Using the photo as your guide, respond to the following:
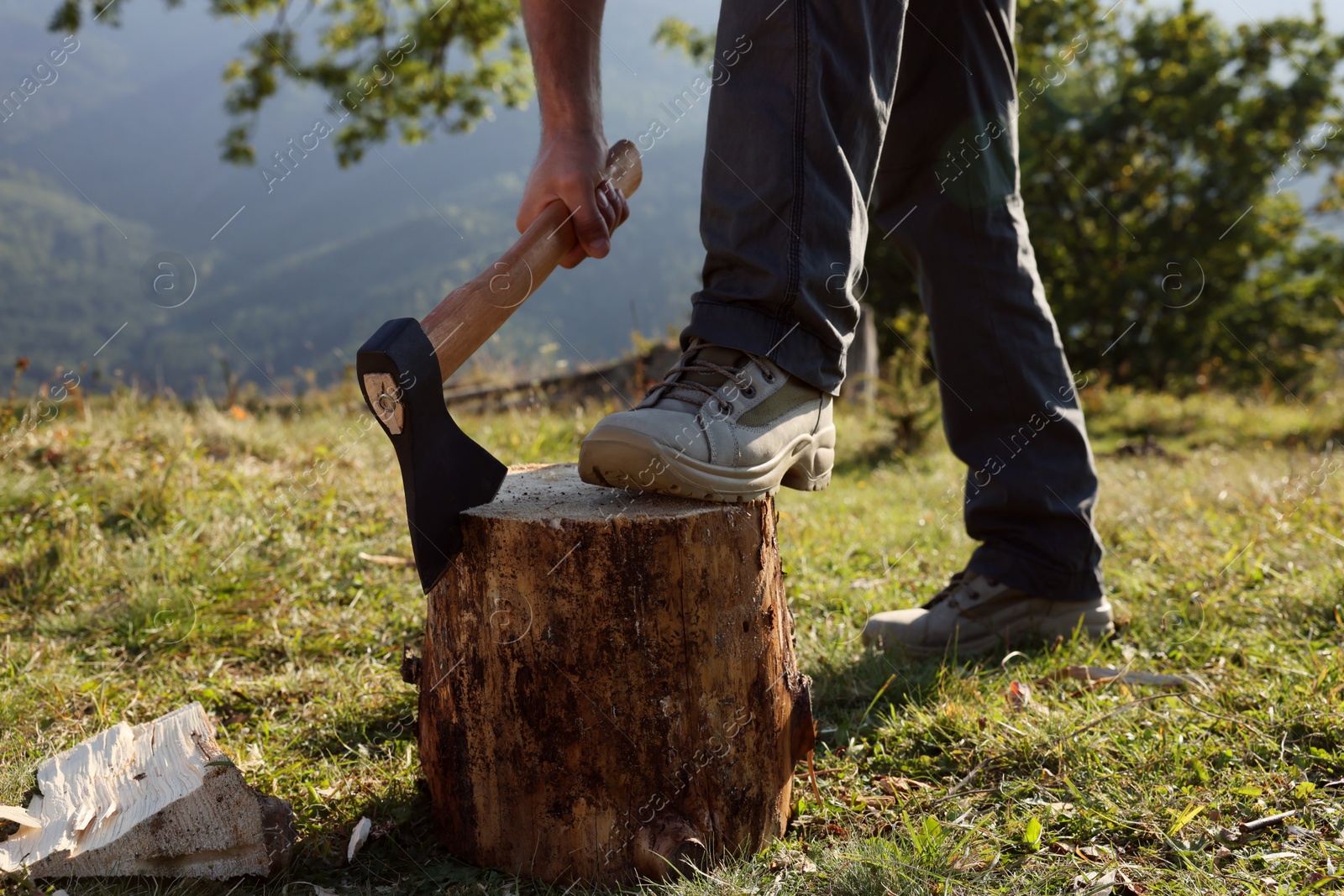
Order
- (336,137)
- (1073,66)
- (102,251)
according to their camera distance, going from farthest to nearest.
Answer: (102,251) → (1073,66) → (336,137)

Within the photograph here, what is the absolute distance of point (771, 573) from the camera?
1.65 metres

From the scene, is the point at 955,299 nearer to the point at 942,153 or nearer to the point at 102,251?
the point at 942,153

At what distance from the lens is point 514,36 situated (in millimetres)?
15094

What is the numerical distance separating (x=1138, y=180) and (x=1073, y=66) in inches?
124

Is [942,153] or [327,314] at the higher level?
[327,314]

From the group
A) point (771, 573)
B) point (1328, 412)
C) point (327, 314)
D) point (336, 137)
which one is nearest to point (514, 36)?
point (336, 137)

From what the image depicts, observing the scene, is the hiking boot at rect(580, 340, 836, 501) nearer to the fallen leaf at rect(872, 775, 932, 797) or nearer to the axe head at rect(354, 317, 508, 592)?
the axe head at rect(354, 317, 508, 592)

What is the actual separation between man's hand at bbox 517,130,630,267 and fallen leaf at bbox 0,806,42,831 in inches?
55.8

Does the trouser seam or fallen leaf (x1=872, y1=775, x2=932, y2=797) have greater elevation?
the trouser seam

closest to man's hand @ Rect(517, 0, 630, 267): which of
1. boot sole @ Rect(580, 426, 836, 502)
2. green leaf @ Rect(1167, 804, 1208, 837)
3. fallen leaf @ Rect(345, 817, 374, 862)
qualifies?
boot sole @ Rect(580, 426, 836, 502)

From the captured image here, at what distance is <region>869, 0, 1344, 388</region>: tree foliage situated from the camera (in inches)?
606

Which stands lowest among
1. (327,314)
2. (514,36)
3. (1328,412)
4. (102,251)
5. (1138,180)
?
(1328,412)

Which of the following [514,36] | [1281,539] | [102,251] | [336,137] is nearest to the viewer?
[1281,539]

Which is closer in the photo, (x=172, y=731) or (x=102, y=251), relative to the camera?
(x=172, y=731)
